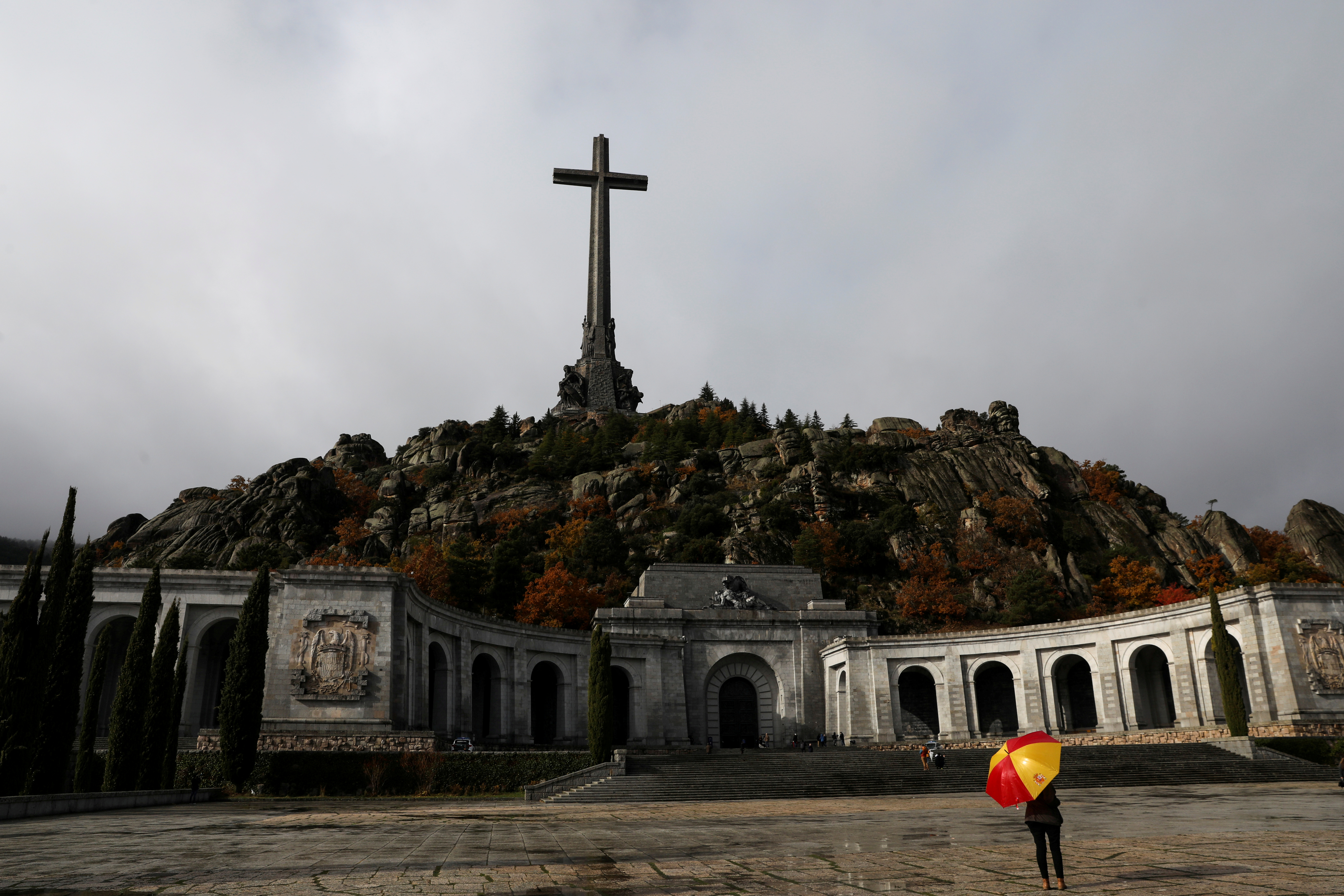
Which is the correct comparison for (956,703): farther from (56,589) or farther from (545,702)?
(56,589)

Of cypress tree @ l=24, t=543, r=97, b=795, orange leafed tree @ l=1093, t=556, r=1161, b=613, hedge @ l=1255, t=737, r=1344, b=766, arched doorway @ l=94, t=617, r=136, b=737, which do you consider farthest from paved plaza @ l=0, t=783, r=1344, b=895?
orange leafed tree @ l=1093, t=556, r=1161, b=613

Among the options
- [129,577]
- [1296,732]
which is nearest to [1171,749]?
[1296,732]

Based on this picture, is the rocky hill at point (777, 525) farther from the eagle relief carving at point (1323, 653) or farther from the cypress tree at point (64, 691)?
the cypress tree at point (64, 691)

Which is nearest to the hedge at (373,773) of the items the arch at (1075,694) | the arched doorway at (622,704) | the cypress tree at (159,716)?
the cypress tree at (159,716)

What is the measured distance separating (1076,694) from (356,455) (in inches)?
3130

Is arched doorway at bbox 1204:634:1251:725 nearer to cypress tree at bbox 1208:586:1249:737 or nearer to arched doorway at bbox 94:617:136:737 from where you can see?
cypress tree at bbox 1208:586:1249:737

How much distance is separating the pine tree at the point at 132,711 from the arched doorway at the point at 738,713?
27218mm

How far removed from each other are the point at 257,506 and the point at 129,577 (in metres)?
42.0

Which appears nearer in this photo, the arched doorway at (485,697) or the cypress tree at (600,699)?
the cypress tree at (600,699)

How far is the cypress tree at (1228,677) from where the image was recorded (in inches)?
1180

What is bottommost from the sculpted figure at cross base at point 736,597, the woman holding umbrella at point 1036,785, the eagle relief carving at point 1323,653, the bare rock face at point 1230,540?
the woman holding umbrella at point 1036,785

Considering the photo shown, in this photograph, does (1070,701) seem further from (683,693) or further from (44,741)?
(44,741)

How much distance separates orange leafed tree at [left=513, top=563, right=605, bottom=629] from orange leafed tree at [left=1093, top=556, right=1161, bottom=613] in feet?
111

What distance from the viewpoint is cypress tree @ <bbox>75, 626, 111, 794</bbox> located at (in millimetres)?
22844
